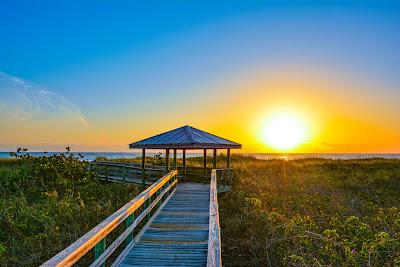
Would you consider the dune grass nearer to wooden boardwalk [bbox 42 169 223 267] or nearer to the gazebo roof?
wooden boardwalk [bbox 42 169 223 267]

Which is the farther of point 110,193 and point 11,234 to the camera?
point 110,193

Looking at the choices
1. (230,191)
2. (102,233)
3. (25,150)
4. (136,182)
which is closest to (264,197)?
(230,191)

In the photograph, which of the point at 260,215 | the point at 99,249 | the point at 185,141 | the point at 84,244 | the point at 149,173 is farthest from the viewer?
the point at 149,173

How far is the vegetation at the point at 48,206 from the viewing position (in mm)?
9562

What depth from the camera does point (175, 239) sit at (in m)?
7.07

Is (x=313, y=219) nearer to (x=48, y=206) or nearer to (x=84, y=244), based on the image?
(x=84, y=244)

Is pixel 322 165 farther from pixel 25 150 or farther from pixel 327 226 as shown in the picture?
pixel 25 150

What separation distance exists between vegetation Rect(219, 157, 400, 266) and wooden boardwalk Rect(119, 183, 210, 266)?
1.43 m

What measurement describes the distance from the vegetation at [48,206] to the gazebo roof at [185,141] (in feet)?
8.43

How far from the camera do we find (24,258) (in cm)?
888

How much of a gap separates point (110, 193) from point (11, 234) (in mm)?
6066

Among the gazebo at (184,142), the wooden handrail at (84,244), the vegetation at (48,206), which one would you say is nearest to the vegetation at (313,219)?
the gazebo at (184,142)

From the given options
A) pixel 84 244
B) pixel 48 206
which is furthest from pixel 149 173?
pixel 84 244

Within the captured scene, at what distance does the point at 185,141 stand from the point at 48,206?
630 cm
